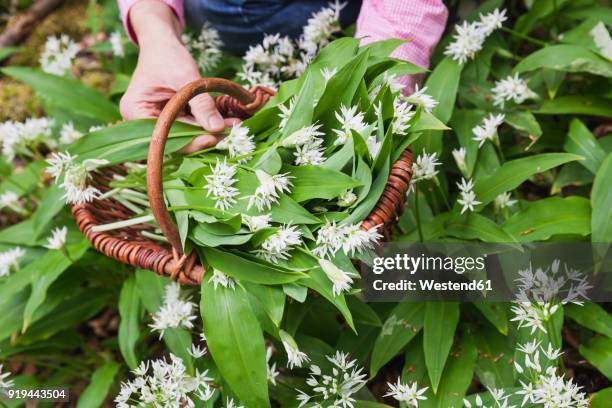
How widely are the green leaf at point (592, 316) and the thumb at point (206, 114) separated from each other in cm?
99

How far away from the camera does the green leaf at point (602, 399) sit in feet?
4.34

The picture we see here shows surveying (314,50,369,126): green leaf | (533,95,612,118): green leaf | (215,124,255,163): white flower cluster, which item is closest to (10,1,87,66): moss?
(215,124,255,163): white flower cluster

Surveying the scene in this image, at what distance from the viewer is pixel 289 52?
6.20ft

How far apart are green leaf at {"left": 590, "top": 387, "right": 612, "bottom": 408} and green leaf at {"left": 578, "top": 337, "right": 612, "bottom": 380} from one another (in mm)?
83

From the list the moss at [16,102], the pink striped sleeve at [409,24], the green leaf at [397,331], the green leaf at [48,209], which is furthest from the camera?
the moss at [16,102]

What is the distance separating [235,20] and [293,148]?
2.87ft

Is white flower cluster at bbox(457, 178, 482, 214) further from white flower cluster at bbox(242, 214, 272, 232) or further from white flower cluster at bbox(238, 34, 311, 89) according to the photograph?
white flower cluster at bbox(238, 34, 311, 89)

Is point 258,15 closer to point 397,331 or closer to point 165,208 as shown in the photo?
point 165,208

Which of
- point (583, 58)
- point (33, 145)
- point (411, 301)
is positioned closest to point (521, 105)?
point (583, 58)

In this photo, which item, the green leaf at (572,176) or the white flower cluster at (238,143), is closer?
the white flower cluster at (238,143)

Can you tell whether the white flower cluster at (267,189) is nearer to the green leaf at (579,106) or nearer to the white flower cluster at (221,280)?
the white flower cluster at (221,280)

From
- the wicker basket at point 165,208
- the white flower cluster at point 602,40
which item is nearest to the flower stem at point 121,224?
the wicker basket at point 165,208

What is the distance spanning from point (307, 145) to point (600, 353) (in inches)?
33.9

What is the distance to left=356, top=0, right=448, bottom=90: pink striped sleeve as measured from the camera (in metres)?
1.64
